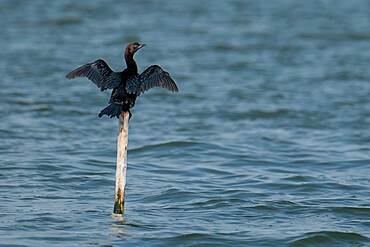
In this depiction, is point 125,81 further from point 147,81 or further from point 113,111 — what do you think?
point 113,111

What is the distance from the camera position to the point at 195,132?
13.1m

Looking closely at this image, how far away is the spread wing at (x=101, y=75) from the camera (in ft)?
23.5

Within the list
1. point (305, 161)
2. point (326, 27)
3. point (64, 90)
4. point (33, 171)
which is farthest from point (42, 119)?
point (326, 27)

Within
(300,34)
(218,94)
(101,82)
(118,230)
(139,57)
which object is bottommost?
(118,230)

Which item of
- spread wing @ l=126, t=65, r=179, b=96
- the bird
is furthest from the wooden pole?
spread wing @ l=126, t=65, r=179, b=96

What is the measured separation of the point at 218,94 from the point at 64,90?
385cm

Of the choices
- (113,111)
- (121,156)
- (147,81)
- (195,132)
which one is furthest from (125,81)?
(195,132)

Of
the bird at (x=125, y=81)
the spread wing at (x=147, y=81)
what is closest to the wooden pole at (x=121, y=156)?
the bird at (x=125, y=81)

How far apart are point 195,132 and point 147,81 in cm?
605

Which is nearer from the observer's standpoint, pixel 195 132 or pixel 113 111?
pixel 113 111

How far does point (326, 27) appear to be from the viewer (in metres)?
24.7

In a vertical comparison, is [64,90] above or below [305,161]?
above

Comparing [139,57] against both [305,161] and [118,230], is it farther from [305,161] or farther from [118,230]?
[118,230]

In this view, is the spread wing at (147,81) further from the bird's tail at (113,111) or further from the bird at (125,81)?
the bird's tail at (113,111)
